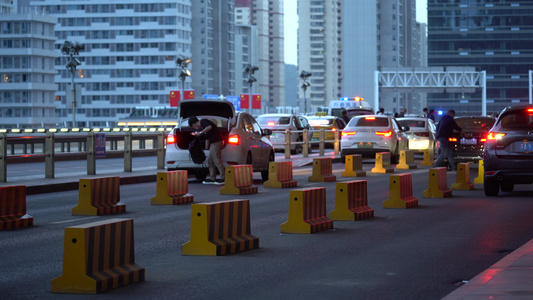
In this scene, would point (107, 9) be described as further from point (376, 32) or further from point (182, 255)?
point (182, 255)

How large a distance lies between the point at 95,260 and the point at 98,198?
26.8ft

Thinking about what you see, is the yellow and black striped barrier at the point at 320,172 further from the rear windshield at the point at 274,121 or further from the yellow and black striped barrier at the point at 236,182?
the rear windshield at the point at 274,121

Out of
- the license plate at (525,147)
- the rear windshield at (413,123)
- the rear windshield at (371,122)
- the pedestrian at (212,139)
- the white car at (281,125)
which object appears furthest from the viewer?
the white car at (281,125)

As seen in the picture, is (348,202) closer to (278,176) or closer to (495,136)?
(495,136)

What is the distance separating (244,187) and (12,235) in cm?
844

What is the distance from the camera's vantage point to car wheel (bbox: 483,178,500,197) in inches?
784

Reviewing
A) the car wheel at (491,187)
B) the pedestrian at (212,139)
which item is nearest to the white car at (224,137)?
the pedestrian at (212,139)

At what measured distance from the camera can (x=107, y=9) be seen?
180500mm

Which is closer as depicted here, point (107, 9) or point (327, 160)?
point (327, 160)

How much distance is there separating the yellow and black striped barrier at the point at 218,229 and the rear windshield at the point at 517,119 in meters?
9.34

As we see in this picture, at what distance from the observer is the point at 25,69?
150m

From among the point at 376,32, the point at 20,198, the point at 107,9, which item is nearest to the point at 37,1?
the point at 107,9

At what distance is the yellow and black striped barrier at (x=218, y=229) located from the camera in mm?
10523

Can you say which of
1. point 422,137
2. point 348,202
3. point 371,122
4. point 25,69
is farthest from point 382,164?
point 25,69
